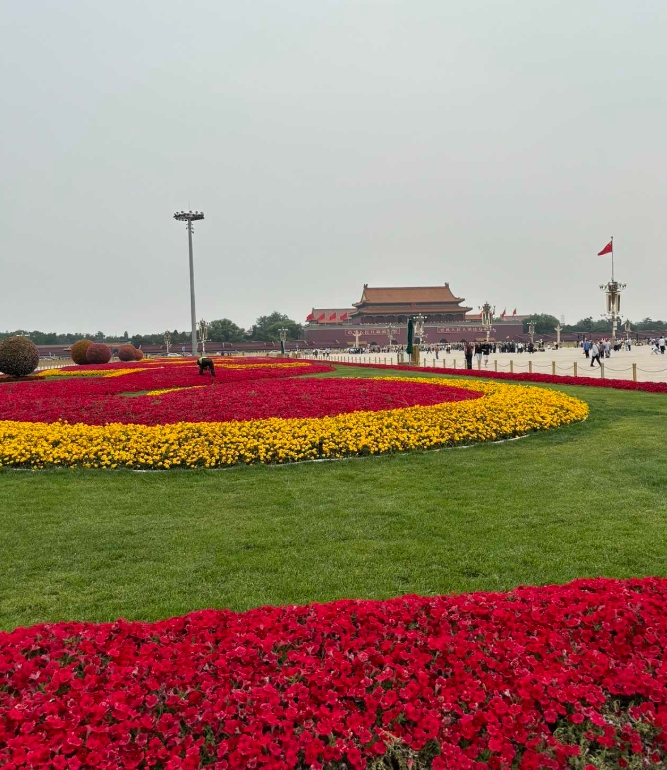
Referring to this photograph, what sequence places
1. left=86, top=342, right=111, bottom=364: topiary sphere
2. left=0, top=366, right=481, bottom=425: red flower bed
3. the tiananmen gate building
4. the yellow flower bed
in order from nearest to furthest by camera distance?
the yellow flower bed < left=0, top=366, right=481, bottom=425: red flower bed < left=86, top=342, right=111, bottom=364: topiary sphere < the tiananmen gate building

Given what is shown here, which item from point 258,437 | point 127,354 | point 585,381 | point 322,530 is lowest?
point 322,530

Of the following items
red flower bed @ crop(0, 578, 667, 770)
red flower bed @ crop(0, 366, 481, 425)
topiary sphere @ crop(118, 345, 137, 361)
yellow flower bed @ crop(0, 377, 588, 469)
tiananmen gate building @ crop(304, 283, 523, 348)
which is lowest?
red flower bed @ crop(0, 578, 667, 770)

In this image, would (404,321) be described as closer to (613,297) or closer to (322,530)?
(613,297)

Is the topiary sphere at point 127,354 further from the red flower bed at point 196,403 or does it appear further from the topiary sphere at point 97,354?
the red flower bed at point 196,403

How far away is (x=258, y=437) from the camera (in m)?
6.88

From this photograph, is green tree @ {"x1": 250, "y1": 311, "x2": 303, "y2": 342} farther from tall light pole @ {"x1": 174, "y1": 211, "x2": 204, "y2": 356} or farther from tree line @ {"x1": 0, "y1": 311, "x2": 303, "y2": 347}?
tall light pole @ {"x1": 174, "y1": 211, "x2": 204, "y2": 356}

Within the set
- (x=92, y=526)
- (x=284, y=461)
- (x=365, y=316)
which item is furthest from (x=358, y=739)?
(x=365, y=316)

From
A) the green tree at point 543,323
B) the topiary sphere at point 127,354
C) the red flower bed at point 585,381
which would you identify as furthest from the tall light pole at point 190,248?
the green tree at point 543,323

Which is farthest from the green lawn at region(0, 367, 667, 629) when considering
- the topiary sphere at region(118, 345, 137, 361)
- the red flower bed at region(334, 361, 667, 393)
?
the topiary sphere at region(118, 345, 137, 361)

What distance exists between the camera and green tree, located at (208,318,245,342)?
72375mm

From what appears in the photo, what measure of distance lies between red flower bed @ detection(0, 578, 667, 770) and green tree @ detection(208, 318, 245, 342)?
70751mm

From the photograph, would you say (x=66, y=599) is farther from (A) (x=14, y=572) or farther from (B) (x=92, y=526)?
(B) (x=92, y=526)

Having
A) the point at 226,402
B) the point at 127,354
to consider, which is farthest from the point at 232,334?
the point at 226,402

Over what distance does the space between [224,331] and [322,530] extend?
70.5 metres
